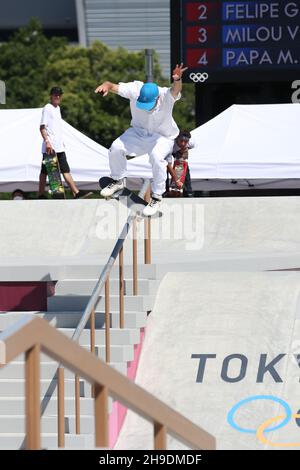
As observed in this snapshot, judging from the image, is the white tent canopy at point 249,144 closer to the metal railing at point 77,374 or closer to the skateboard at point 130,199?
the skateboard at point 130,199

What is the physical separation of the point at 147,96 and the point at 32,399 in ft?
24.1

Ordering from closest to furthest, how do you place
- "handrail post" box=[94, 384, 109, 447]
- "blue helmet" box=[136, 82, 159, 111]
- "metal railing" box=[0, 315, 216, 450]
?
1. "metal railing" box=[0, 315, 216, 450]
2. "handrail post" box=[94, 384, 109, 447]
3. "blue helmet" box=[136, 82, 159, 111]

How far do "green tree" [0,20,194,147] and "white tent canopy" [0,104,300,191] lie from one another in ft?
85.5

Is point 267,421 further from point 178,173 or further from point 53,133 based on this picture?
point 53,133

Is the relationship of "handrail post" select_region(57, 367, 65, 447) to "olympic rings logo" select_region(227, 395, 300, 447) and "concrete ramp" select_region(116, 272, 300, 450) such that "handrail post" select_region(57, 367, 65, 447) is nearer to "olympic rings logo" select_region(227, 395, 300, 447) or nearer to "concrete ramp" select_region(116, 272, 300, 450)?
"concrete ramp" select_region(116, 272, 300, 450)

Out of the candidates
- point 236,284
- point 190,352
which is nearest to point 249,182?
point 236,284

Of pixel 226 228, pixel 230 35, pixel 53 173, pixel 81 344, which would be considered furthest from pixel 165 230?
pixel 230 35

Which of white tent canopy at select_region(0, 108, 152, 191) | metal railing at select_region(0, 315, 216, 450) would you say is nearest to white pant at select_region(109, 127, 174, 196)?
white tent canopy at select_region(0, 108, 152, 191)

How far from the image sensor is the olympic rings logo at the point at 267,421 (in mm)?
8570

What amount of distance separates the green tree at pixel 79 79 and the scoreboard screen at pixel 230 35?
87.7 ft

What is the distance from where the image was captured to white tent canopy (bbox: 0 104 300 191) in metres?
17.0

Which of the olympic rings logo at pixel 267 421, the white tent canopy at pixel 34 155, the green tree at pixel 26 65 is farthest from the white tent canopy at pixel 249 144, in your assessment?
the green tree at pixel 26 65

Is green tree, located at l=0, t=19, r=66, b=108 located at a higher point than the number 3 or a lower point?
lower

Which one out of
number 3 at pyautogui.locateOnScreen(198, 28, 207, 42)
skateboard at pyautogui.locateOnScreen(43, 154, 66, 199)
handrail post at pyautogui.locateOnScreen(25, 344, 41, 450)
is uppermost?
number 3 at pyautogui.locateOnScreen(198, 28, 207, 42)
